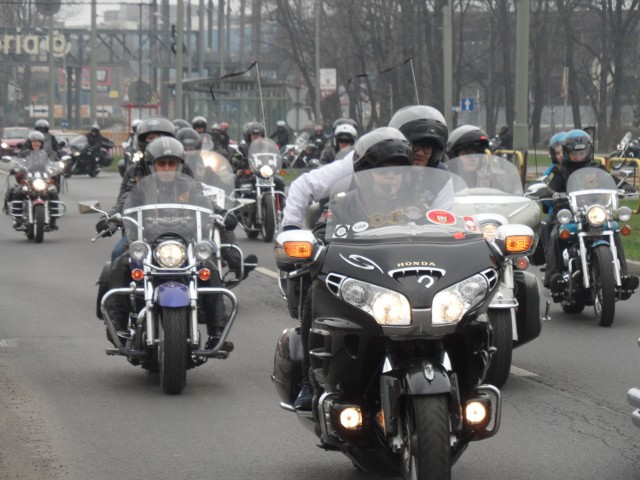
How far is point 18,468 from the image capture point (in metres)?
6.76

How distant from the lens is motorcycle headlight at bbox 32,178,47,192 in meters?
21.3

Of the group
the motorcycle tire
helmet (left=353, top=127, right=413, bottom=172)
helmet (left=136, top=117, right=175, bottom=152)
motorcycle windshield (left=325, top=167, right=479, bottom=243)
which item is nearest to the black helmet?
the motorcycle tire

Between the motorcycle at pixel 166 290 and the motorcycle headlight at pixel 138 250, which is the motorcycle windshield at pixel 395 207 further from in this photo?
the motorcycle headlight at pixel 138 250

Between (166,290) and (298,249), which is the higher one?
(298,249)

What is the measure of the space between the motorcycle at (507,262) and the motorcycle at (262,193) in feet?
33.2

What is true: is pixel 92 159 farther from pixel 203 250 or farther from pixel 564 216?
pixel 203 250

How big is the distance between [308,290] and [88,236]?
53.6 feet

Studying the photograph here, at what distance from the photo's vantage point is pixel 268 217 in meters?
20.3

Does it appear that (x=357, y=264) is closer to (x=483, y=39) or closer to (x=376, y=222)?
(x=376, y=222)

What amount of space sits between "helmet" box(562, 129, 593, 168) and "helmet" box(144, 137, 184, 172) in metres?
4.04

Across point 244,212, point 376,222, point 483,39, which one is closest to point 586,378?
point 376,222

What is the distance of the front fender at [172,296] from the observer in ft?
27.7

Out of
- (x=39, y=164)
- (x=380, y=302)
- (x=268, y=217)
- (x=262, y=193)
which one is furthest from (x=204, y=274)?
(x=39, y=164)

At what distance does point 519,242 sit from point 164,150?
12.6ft
